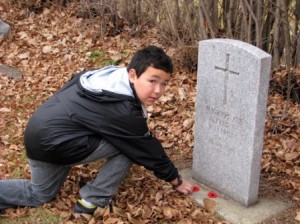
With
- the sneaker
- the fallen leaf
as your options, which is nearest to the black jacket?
the sneaker

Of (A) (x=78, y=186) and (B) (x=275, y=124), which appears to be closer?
(A) (x=78, y=186)

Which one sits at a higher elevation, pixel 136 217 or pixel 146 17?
pixel 146 17

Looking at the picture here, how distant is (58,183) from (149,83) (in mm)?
1046

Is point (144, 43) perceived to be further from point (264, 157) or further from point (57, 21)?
point (264, 157)

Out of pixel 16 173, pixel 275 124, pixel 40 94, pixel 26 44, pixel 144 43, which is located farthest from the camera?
pixel 26 44

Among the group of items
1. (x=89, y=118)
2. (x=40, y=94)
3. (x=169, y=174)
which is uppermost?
(x=89, y=118)

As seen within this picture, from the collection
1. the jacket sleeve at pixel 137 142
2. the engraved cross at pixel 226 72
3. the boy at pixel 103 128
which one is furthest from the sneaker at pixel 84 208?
the engraved cross at pixel 226 72

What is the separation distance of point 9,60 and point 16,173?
3.63 meters

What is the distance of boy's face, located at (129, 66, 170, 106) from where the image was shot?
2986mm

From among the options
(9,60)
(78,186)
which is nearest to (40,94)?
(9,60)

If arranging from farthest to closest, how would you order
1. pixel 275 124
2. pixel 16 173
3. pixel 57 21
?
pixel 57 21 < pixel 275 124 < pixel 16 173

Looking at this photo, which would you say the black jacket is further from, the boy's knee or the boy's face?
the boy's knee

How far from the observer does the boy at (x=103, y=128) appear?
2.95 metres

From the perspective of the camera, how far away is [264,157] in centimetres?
403
